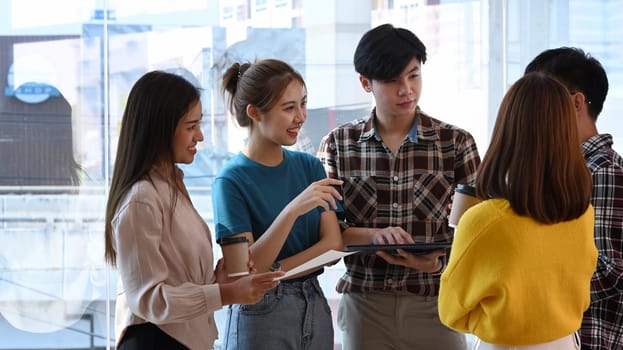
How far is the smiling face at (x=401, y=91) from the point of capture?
2473 mm

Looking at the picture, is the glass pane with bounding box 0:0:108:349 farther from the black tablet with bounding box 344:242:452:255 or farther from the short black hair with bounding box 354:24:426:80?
the black tablet with bounding box 344:242:452:255

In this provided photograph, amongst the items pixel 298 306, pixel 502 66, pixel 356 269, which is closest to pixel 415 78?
pixel 356 269

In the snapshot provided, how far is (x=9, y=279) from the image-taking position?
3750mm

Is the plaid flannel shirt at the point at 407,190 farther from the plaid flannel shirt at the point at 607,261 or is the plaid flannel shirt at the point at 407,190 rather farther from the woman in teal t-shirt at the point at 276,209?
the plaid flannel shirt at the point at 607,261

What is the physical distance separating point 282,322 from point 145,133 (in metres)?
0.60

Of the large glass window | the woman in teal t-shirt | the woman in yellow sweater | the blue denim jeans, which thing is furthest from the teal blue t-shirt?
the large glass window

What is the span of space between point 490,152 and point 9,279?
2.48 m

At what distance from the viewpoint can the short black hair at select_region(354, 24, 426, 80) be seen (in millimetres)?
2473

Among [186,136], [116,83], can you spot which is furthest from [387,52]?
[116,83]

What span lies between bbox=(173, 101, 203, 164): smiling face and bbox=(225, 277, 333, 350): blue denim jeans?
431 mm

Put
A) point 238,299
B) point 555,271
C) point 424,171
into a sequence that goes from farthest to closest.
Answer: point 424,171 → point 238,299 → point 555,271

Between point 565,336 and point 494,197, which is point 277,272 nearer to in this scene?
point 494,197

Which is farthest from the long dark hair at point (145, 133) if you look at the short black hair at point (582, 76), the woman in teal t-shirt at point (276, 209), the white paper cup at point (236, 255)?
the short black hair at point (582, 76)

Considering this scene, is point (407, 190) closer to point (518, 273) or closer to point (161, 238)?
point (518, 273)
